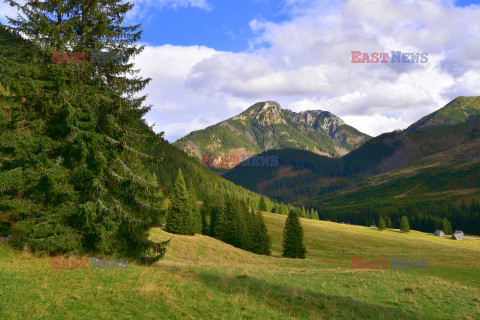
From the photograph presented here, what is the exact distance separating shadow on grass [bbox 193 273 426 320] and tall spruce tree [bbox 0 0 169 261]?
517 cm

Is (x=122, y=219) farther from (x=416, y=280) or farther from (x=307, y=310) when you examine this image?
(x=416, y=280)

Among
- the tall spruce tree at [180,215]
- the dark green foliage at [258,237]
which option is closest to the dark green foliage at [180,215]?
the tall spruce tree at [180,215]

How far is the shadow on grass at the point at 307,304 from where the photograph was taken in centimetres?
1244

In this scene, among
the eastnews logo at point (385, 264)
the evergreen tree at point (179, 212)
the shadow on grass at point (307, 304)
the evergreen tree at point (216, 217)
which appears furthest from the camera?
the evergreen tree at point (216, 217)

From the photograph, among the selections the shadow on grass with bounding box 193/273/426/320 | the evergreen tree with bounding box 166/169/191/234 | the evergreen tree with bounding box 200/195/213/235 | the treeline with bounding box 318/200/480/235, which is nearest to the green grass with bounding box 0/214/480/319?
the shadow on grass with bounding box 193/273/426/320

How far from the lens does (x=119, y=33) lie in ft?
54.3

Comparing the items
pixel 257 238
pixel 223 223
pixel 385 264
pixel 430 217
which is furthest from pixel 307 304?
pixel 430 217

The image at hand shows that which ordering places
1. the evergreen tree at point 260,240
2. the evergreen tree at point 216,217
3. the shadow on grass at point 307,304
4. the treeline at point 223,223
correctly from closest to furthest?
1. the shadow on grass at point 307,304
2. the treeline at point 223,223
3. the evergreen tree at point 260,240
4. the evergreen tree at point 216,217

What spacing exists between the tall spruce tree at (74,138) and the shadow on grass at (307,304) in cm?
517

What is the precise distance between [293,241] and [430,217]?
133961 mm

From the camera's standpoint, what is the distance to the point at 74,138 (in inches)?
524

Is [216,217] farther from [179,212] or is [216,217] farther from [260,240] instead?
[179,212]

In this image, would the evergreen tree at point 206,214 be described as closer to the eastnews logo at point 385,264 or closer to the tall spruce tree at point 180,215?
the tall spruce tree at point 180,215

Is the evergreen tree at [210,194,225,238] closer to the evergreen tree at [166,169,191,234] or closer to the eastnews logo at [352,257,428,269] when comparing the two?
the evergreen tree at [166,169,191,234]
